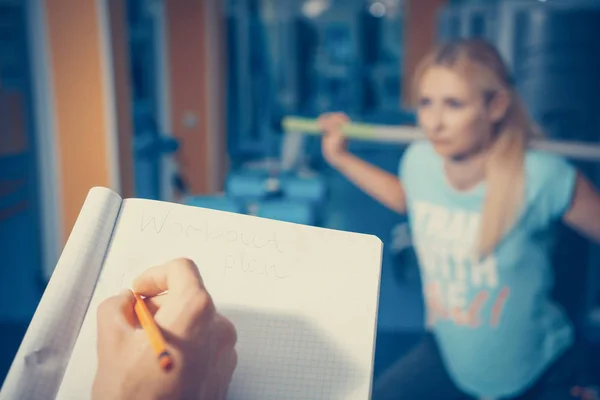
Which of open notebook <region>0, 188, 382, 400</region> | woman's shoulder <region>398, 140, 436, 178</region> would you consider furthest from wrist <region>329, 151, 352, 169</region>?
open notebook <region>0, 188, 382, 400</region>

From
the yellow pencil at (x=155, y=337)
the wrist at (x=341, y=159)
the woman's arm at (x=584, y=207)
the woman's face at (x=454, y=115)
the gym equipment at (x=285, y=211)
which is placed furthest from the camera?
the gym equipment at (x=285, y=211)

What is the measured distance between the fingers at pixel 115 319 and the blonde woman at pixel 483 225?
97 cm

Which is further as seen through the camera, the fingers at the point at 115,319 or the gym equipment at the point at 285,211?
the gym equipment at the point at 285,211

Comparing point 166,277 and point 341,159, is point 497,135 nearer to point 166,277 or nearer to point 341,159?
point 341,159

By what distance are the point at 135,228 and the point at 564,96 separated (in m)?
1.52

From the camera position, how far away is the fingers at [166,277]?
47cm

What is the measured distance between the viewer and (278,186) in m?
2.17

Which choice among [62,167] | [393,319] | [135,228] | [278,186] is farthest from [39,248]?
[135,228]

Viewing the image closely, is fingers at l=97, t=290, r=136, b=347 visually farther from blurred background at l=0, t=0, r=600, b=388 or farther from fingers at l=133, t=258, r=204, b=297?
blurred background at l=0, t=0, r=600, b=388

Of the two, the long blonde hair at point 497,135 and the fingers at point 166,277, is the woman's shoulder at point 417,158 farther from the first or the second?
the fingers at point 166,277

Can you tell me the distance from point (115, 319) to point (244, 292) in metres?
0.11

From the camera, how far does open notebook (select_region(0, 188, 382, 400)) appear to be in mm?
462

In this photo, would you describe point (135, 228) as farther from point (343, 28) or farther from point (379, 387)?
point (343, 28)

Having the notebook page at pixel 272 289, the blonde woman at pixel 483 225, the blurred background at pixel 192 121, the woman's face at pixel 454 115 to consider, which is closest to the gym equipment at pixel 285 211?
the blurred background at pixel 192 121
